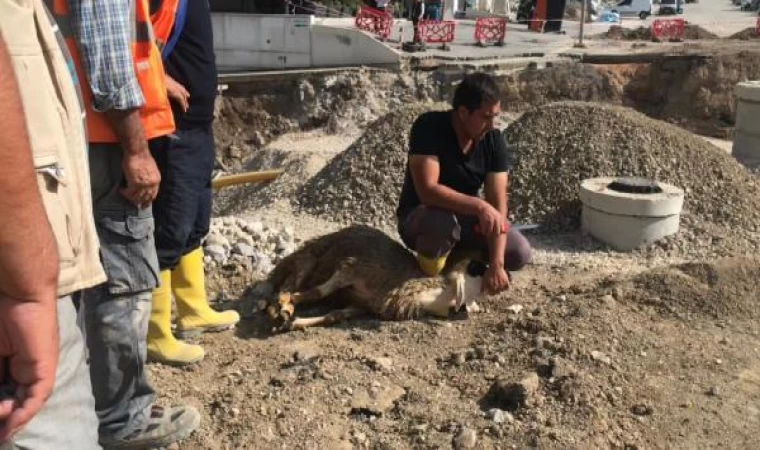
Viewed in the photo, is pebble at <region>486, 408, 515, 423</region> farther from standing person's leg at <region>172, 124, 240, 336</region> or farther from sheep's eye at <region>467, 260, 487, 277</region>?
standing person's leg at <region>172, 124, 240, 336</region>

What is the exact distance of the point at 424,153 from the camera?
158 inches

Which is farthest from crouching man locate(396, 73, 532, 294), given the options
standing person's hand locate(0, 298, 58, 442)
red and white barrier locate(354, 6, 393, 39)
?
red and white barrier locate(354, 6, 393, 39)

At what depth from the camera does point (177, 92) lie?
3.07 metres

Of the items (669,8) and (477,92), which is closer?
(477,92)

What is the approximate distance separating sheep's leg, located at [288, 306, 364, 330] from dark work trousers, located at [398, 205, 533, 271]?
0.47 meters

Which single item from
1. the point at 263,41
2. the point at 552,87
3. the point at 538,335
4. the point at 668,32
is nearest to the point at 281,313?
the point at 538,335

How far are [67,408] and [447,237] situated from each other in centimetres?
256

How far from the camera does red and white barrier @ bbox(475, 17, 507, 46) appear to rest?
19.1 m

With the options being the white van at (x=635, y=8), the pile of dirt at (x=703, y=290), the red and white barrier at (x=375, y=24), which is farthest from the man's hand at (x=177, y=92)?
the white van at (x=635, y=8)

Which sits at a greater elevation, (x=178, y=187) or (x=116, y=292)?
(x=178, y=187)

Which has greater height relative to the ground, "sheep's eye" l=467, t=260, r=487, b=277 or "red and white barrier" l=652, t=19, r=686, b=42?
"red and white barrier" l=652, t=19, r=686, b=42

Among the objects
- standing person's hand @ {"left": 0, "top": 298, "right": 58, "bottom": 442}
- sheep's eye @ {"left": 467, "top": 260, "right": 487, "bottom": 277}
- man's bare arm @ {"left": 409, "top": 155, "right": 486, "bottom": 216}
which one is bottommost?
sheep's eye @ {"left": 467, "top": 260, "right": 487, "bottom": 277}

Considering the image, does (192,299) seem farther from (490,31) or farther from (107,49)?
(490,31)

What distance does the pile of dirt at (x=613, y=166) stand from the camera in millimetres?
6316
